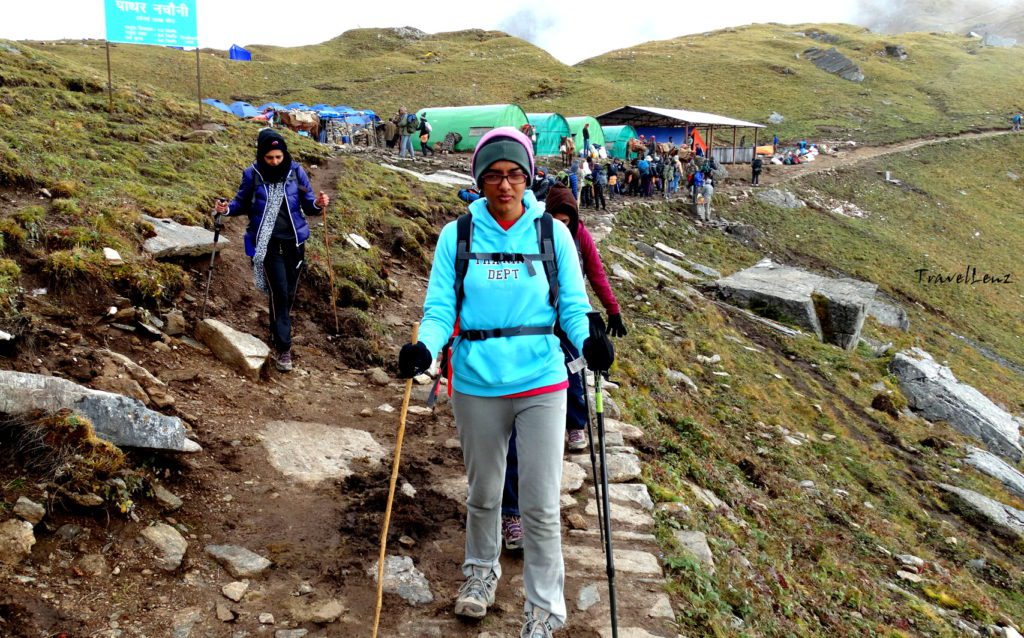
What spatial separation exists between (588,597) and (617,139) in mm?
45851

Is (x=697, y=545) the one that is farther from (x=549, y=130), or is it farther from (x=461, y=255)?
(x=549, y=130)

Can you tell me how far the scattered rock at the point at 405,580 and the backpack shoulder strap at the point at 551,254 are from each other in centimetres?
204

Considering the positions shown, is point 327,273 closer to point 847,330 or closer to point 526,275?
point 526,275

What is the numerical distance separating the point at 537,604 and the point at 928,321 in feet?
86.6

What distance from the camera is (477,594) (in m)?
4.17

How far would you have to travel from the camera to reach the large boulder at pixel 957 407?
1498cm

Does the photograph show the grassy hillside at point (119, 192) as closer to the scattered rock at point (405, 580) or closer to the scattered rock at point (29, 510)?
the scattered rock at point (29, 510)

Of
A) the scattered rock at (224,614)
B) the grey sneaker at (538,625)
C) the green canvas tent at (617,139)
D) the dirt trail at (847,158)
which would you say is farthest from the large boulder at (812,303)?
the green canvas tent at (617,139)

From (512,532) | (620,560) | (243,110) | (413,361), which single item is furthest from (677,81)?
(413,361)

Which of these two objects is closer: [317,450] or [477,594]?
[477,594]

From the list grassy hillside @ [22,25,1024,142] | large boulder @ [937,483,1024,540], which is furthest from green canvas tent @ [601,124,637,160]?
large boulder @ [937,483,1024,540]

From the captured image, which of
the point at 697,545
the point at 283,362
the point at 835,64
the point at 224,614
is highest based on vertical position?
the point at 835,64

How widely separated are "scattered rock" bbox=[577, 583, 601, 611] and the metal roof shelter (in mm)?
45548

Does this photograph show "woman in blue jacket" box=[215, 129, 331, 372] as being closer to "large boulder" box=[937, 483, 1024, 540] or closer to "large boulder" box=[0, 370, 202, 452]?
"large boulder" box=[0, 370, 202, 452]
